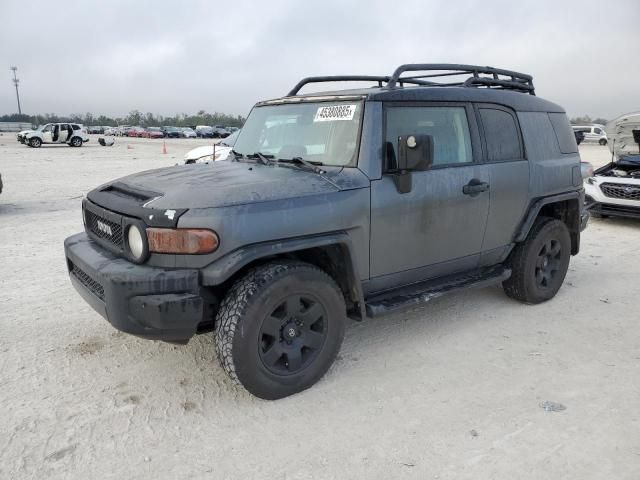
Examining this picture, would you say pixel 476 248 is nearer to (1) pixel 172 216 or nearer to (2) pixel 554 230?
(2) pixel 554 230

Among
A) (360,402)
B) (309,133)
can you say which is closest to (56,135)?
(309,133)

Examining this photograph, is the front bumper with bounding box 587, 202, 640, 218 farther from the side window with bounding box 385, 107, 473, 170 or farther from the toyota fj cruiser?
the side window with bounding box 385, 107, 473, 170

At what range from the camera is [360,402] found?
10.4 ft

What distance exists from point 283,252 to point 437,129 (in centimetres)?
167

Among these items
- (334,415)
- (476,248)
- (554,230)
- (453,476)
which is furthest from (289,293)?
→ (554,230)

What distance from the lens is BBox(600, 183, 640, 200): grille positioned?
27.6ft

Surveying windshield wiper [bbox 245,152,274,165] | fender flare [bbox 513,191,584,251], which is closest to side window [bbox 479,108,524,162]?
fender flare [bbox 513,191,584,251]

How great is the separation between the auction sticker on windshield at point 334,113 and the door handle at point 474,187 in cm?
107

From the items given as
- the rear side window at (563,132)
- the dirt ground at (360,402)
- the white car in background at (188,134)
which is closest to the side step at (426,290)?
the dirt ground at (360,402)

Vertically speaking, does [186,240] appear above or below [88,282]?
above

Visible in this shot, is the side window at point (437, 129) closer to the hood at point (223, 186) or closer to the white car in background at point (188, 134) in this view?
the hood at point (223, 186)

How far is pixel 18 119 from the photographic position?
10075cm

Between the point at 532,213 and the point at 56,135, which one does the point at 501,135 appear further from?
the point at 56,135

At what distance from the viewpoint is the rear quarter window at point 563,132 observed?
16.3 ft
